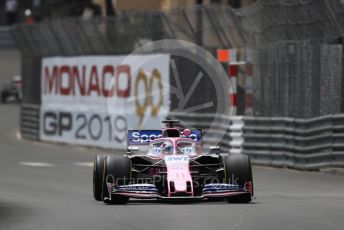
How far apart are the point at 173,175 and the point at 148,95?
530 inches

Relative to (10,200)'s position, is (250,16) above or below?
above

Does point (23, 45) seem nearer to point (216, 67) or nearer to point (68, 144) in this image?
point (68, 144)

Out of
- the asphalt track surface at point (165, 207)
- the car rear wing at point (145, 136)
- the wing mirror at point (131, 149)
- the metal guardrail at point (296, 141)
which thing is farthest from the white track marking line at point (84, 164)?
the wing mirror at point (131, 149)

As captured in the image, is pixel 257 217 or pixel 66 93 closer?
pixel 257 217

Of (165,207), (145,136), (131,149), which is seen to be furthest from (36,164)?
(165,207)

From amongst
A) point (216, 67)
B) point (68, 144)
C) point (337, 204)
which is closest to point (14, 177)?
point (216, 67)

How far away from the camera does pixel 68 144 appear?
3244cm

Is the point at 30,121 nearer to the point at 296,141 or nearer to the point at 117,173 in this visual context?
the point at 296,141

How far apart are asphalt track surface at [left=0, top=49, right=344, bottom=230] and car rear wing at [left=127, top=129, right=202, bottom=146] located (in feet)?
2.64

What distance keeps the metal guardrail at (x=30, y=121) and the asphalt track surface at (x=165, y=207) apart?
1194cm

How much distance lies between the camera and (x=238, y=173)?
14.7 meters

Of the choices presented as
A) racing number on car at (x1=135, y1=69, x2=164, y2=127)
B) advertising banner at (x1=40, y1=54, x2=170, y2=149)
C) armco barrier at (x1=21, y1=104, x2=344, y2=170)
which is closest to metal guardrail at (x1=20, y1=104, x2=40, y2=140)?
advertising banner at (x1=40, y1=54, x2=170, y2=149)

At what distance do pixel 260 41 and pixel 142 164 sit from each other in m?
9.00

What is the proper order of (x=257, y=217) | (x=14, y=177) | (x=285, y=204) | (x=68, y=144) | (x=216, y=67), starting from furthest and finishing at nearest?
1. (x=68, y=144)
2. (x=216, y=67)
3. (x=14, y=177)
4. (x=285, y=204)
5. (x=257, y=217)
